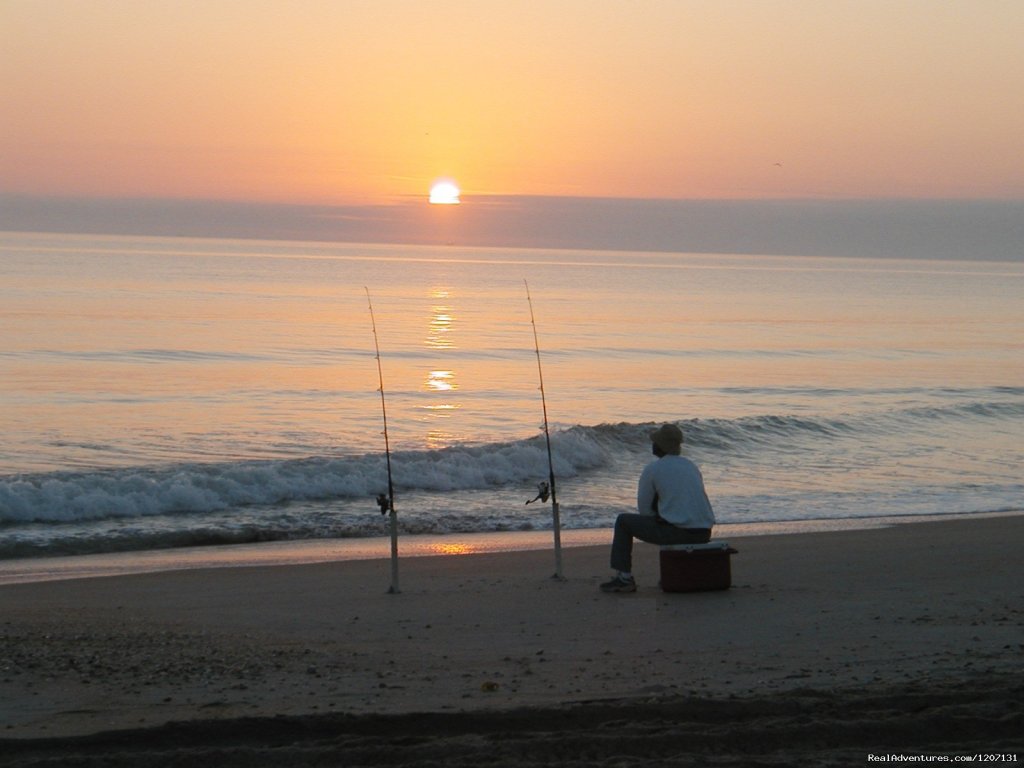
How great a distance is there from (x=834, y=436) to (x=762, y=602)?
1334 cm

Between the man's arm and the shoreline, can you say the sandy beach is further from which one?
the shoreline

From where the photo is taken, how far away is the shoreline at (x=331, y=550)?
33.8 ft

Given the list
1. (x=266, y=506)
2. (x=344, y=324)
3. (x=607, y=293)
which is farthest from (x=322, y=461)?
(x=607, y=293)

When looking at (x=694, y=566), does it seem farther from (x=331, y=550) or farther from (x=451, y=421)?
(x=451, y=421)

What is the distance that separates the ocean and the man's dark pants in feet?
11.4

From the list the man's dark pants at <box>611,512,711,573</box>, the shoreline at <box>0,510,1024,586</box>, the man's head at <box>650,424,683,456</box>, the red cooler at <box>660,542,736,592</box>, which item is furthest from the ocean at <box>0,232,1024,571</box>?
the red cooler at <box>660,542,736,592</box>

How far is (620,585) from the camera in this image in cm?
789

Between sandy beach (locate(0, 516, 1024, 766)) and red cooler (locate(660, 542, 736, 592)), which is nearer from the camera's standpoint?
sandy beach (locate(0, 516, 1024, 766))

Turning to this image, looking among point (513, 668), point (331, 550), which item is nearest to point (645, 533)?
point (513, 668)

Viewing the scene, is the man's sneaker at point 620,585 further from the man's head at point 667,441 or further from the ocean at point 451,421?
the ocean at point 451,421

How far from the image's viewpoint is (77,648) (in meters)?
6.29

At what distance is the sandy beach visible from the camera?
15.0 ft

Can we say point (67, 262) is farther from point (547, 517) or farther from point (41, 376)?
point (547, 517)

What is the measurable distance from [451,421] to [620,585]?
12.5 m
